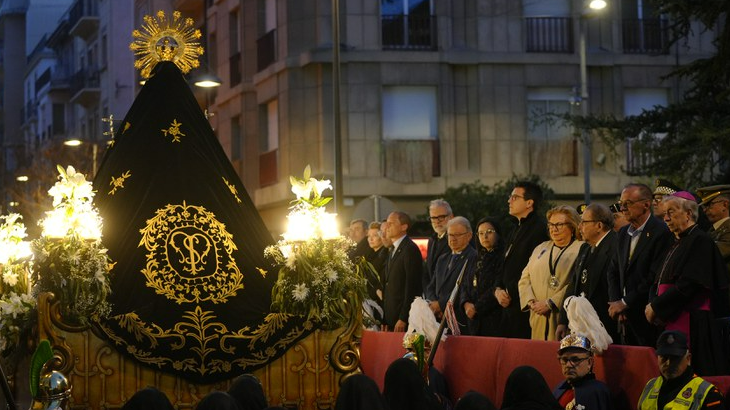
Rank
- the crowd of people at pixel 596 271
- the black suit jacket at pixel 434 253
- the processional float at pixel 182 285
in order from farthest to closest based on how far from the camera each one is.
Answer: the black suit jacket at pixel 434 253, the processional float at pixel 182 285, the crowd of people at pixel 596 271

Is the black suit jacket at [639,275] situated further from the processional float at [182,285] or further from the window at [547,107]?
the window at [547,107]

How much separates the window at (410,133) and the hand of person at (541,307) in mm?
22932

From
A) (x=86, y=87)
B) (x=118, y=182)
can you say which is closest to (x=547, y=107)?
(x=118, y=182)

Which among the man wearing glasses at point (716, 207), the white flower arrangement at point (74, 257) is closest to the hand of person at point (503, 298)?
the man wearing glasses at point (716, 207)

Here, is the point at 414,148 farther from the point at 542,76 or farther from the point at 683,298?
the point at 683,298

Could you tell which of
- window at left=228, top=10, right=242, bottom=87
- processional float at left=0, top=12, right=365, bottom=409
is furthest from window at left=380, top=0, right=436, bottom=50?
processional float at left=0, top=12, right=365, bottom=409

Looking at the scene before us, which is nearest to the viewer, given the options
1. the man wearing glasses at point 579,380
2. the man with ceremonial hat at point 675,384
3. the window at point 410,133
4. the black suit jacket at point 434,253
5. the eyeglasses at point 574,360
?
the man with ceremonial hat at point 675,384

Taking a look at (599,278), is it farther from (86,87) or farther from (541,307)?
(86,87)

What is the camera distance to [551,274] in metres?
12.6

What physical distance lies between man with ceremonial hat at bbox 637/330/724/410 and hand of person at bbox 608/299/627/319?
6.72ft

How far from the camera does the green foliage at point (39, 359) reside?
10938mm

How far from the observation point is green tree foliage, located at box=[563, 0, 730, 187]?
21.8m

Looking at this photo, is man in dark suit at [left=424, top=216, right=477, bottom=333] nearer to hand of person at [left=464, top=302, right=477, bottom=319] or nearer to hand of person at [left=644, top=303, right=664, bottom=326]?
hand of person at [left=464, top=302, right=477, bottom=319]

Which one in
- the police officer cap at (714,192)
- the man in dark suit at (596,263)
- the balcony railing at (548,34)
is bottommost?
the man in dark suit at (596,263)
